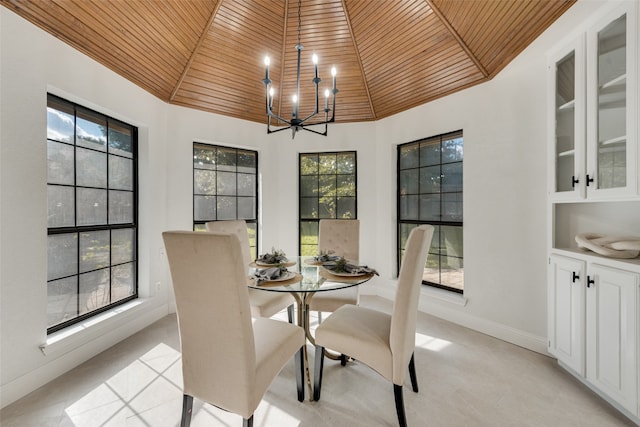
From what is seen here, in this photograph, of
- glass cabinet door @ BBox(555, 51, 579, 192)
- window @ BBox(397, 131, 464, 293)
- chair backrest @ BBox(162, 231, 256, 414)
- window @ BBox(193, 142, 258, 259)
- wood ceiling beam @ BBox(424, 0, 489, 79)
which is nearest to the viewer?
chair backrest @ BBox(162, 231, 256, 414)

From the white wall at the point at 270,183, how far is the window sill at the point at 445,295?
27mm

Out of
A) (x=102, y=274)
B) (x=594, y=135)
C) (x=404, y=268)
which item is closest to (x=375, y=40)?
(x=594, y=135)

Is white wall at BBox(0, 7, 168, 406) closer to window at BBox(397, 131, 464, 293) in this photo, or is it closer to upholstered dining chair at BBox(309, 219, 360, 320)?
upholstered dining chair at BBox(309, 219, 360, 320)

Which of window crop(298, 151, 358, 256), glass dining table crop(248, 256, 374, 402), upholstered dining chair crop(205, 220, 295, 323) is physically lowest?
upholstered dining chair crop(205, 220, 295, 323)

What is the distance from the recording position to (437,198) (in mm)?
3371

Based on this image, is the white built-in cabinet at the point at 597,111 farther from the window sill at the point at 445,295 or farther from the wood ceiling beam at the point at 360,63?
the wood ceiling beam at the point at 360,63

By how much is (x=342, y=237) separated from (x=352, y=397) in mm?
1544

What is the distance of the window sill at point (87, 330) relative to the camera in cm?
204

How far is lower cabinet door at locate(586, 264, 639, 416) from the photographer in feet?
4.97

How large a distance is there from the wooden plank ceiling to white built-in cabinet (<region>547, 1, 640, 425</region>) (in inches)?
24.2

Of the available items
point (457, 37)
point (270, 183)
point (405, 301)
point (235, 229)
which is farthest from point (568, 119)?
point (270, 183)

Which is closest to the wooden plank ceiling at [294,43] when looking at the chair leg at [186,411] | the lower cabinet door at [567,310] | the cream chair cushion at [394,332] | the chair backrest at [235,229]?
the chair backrest at [235,229]

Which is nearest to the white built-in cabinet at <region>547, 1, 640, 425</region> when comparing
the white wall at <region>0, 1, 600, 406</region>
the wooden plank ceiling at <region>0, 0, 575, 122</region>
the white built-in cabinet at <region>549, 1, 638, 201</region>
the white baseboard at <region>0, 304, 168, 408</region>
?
the white built-in cabinet at <region>549, 1, 638, 201</region>

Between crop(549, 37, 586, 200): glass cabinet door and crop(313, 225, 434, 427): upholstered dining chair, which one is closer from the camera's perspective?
crop(313, 225, 434, 427): upholstered dining chair
